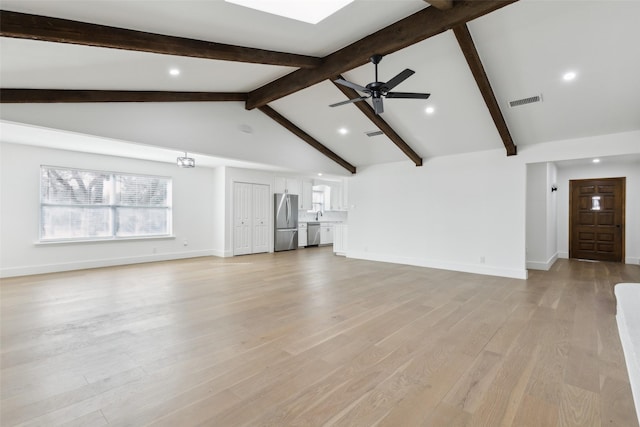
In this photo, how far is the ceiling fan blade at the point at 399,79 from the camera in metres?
3.35

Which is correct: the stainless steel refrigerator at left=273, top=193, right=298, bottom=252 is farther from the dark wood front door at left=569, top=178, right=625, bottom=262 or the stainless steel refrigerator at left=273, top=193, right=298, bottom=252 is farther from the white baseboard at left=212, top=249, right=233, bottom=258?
the dark wood front door at left=569, top=178, right=625, bottom=262

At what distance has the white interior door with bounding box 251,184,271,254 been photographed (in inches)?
343

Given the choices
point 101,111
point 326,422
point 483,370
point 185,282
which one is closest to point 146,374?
point 326,422

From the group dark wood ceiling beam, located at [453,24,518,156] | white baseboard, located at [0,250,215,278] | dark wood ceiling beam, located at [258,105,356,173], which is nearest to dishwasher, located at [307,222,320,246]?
dark wood ceiling beam, located at [258,105,356,173]

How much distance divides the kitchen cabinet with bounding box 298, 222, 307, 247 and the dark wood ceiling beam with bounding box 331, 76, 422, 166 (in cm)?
450

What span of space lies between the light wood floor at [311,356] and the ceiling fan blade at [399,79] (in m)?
2.72

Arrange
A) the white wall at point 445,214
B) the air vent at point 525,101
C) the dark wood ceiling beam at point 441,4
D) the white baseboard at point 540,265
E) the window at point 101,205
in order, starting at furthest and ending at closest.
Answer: the white baseboard at point 540,265
the window at point 101,205
the white wall at point 445,214
the air vent at point 525,101
the dark wood ceiling beam at point 441,4

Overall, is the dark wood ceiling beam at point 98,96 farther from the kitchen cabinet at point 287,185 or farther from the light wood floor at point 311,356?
the kitchen cabinet at point 287,185

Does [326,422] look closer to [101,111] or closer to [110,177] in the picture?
[101,111]

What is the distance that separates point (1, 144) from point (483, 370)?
796cm

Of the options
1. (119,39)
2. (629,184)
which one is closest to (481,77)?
(119,39)

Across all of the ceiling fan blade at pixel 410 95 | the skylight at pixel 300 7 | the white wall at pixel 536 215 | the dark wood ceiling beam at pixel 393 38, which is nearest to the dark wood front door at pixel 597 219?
the white wall at pixel 536 215

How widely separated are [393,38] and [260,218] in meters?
6.35

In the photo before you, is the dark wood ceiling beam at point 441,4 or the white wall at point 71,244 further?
the white wall at point 71,244
